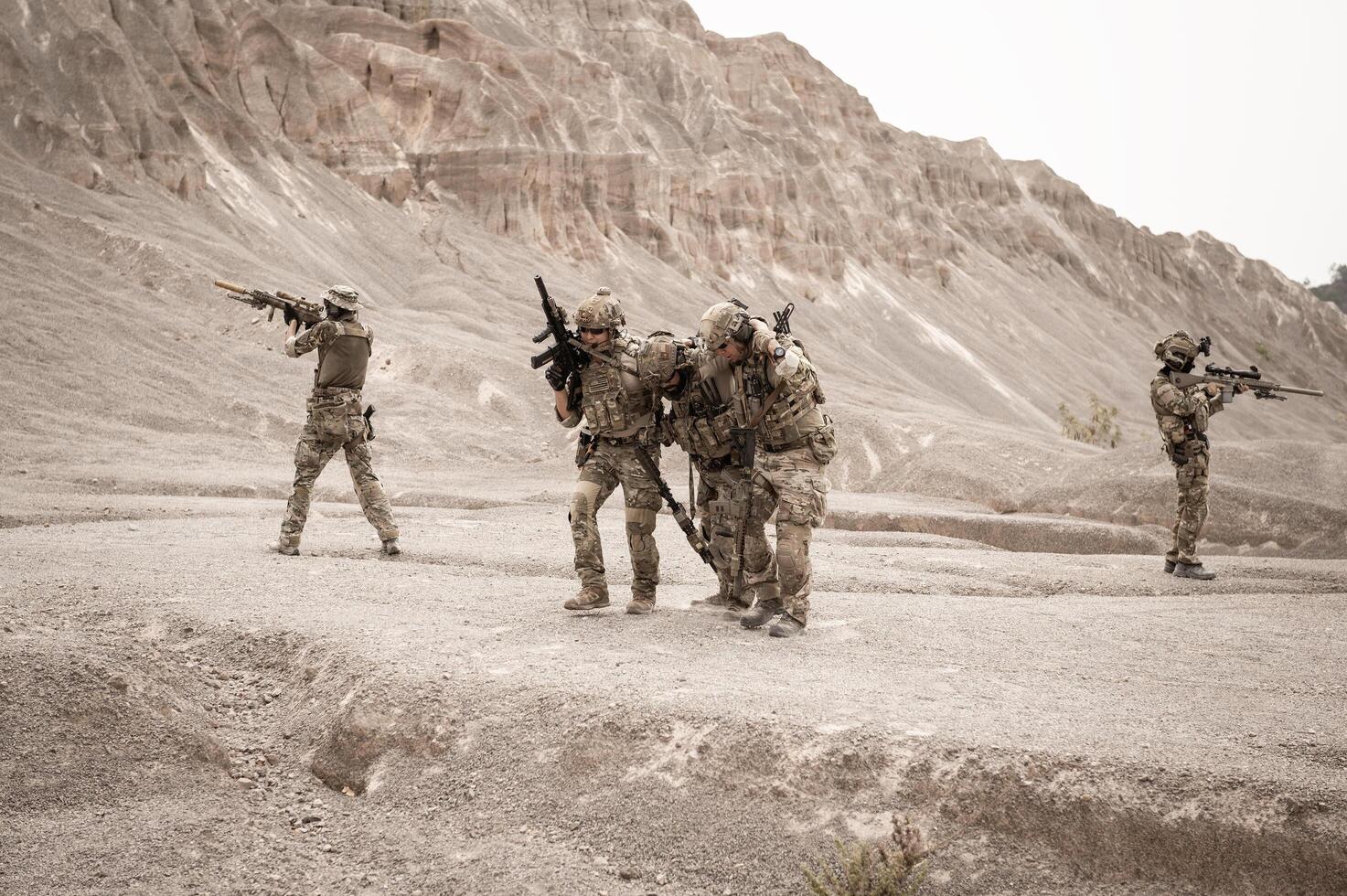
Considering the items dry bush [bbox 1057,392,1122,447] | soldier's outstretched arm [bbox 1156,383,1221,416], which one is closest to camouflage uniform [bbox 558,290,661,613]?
soldier's outstretched arm [bbox 1156,383,1221,416]

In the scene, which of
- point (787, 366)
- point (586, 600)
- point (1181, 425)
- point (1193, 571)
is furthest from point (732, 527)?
point (1193, 571)

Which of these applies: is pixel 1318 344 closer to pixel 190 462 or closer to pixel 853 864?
pixel 190 462

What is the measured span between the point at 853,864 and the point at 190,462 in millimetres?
15603

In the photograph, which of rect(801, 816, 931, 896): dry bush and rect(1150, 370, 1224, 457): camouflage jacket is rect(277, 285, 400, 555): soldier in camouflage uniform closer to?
rect(801, 816, 931, 896): dry bush

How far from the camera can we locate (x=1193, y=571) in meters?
10.8

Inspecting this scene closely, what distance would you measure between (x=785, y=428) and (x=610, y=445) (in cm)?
125

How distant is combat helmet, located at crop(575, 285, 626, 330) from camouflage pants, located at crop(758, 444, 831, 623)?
1.36m

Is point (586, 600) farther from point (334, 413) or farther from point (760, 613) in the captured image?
point (334, 413)

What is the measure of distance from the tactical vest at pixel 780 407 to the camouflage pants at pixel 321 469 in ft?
14.2

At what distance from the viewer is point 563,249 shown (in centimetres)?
5041

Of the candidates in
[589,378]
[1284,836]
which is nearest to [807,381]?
[589,378]

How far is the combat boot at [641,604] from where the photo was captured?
300 inches

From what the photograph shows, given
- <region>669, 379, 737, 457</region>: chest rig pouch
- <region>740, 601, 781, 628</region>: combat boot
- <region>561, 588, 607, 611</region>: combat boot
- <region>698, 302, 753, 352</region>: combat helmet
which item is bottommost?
<region>561, 588, 607, 611</region>: combat boot

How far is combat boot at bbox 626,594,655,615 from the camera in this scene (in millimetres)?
7613
